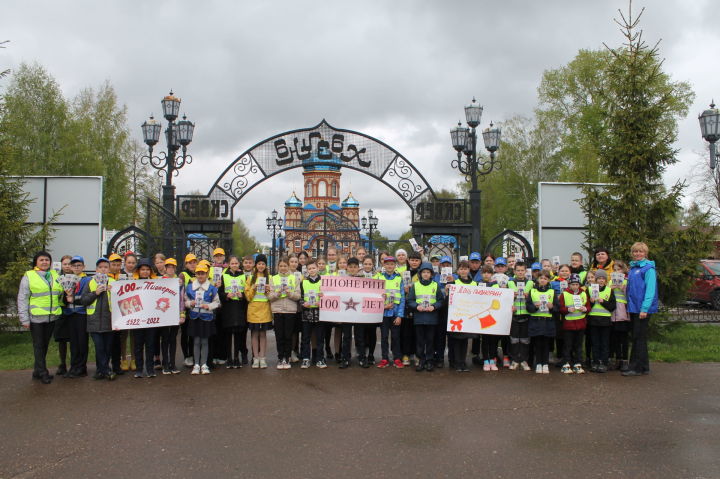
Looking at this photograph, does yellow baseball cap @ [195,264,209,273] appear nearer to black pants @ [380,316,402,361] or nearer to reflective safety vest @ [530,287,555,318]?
black pants @ [380,316,402,361]

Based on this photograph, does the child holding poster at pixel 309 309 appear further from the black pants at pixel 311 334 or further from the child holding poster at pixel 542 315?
the child holding poster at pixel 542 315

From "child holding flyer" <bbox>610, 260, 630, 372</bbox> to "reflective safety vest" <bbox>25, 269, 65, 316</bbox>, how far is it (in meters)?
8.39

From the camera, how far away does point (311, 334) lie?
366 inches

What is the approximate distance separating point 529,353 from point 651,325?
153 inches

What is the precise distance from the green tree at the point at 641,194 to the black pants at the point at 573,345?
142 inches

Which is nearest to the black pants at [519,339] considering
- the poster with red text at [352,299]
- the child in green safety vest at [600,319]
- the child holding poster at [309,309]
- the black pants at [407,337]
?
the child in green safety vest at [600,319]

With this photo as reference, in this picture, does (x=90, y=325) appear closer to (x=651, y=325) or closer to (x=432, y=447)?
(x=432, y=447)

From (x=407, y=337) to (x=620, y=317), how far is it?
A: 3351 mm

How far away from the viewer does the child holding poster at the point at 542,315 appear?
8.47 metres

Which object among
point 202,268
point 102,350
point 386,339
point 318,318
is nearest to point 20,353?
point 102,350

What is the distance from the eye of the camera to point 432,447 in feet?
16.9

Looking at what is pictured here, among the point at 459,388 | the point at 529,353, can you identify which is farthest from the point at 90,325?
the point at 529,353

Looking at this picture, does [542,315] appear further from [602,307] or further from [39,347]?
[39,347]

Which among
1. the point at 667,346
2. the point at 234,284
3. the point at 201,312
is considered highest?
the point at 234,284
